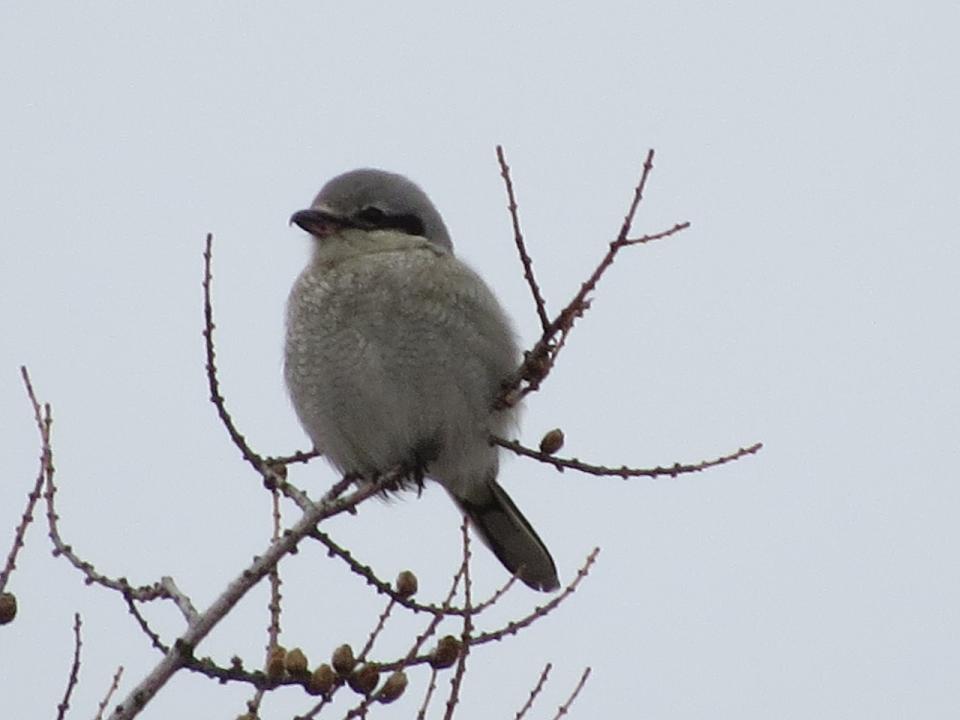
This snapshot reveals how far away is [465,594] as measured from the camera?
131 inches

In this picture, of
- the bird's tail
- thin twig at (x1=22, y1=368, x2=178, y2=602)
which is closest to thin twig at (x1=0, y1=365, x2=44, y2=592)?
thin twig at (x1=22, y1=368, x2=178, y2=602)

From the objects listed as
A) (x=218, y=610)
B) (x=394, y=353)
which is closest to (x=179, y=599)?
(x=218, y=610)

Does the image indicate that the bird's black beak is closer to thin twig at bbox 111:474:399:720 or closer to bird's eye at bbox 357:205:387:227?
bird's eye at bbox 357:205:387:227

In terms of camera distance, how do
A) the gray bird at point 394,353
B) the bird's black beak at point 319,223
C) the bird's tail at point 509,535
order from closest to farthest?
1. the gray bird at point 394,353
2. the bird's black beak at point 319,223
3. the bird's tail at point 509,535

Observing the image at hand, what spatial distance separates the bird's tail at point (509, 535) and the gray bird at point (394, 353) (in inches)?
7.5

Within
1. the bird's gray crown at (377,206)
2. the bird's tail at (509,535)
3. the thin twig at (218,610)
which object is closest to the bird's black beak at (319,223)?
the bird's gray crown at (377,206)

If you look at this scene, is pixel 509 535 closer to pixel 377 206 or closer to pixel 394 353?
pixel 394 353

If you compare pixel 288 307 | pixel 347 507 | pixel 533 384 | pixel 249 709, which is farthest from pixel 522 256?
pixel 288 307

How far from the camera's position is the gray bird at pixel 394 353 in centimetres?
424

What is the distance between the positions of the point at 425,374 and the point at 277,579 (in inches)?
39.5

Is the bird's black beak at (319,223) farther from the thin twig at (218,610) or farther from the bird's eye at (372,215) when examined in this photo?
the thin twig at (218,610)

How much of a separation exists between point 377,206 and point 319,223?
0.64 feet

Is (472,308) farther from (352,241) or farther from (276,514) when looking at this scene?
(276,514)

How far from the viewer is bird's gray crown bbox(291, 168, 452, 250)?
475 cm
